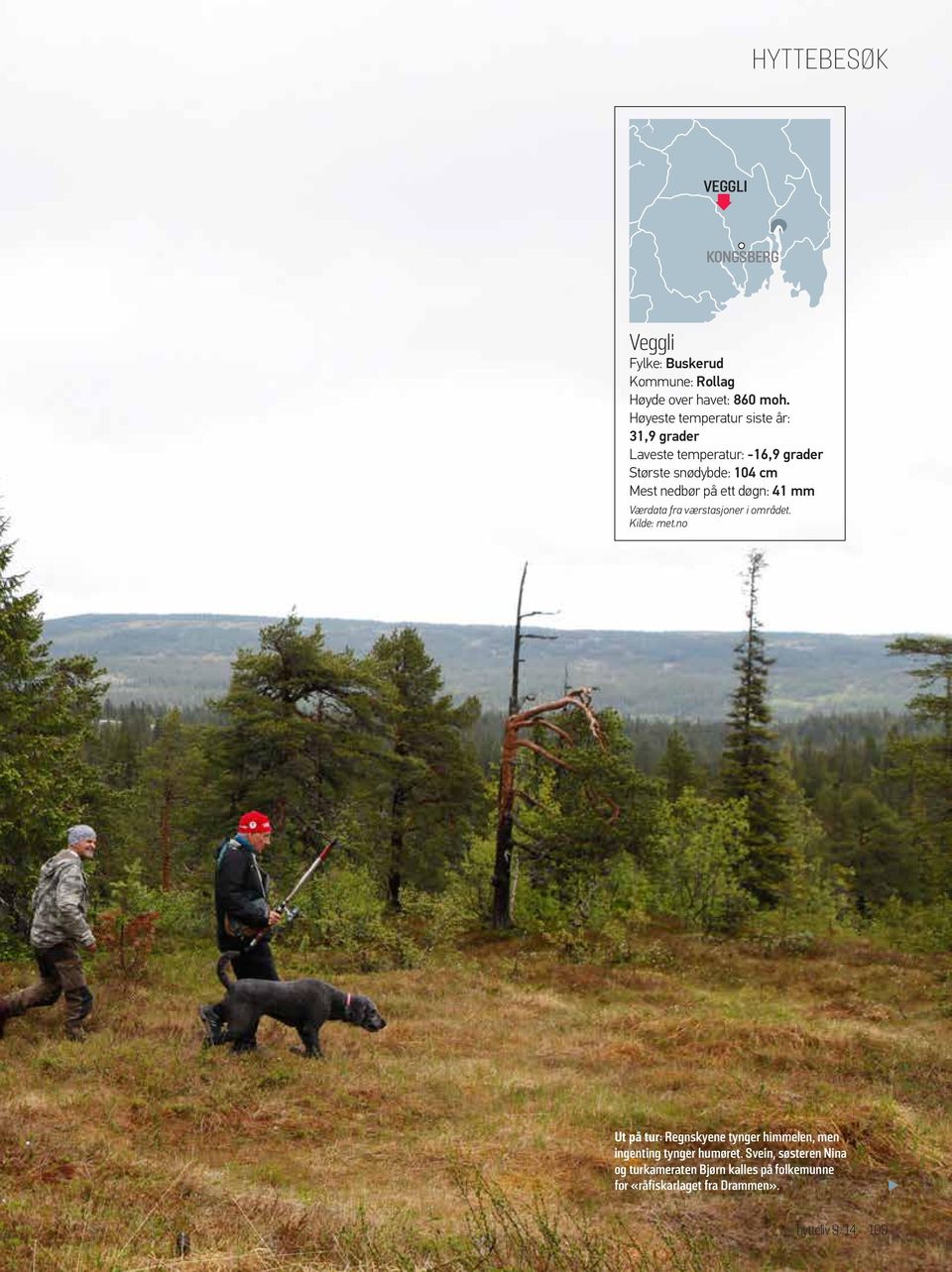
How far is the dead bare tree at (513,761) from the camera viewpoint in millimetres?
20688

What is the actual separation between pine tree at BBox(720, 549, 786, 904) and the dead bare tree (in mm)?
15637

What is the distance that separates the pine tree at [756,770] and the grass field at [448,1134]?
21848mm

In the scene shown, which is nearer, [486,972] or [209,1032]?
[209,1032]

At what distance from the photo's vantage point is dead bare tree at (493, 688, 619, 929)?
67.9 ft

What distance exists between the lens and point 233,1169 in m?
6.75

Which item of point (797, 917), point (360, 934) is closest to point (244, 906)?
point (360, 934)

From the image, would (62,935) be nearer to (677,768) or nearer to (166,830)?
(166,830)

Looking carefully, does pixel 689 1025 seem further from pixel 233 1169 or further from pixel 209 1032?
pixel 233 1169

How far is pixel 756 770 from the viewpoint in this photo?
36562 millimetres

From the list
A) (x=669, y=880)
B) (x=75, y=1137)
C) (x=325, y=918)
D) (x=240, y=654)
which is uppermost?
(x=240, y=654)

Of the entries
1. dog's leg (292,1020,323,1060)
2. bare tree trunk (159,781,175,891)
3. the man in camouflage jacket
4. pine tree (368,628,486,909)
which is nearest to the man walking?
dog's leg (292,1020,323,1060)

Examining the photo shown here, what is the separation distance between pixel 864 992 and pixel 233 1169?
47.4 feet

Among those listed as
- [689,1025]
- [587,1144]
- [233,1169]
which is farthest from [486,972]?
[233,1169]

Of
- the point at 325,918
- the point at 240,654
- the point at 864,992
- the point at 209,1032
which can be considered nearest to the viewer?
the point at 209,1032
